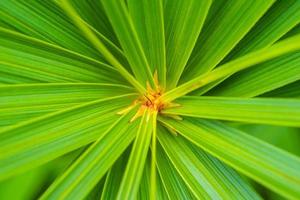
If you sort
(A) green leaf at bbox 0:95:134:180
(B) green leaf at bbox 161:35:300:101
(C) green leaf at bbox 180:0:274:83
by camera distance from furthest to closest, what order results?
(C) green leaf at bbox 180:0:274:83 < (A) green leaf at bbox 0:95:134:180 < (B) green leaf at bbox 161:35:300:101

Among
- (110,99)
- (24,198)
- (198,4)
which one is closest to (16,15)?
(110,99)

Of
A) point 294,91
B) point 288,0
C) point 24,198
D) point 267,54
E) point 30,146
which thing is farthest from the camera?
point 24,198

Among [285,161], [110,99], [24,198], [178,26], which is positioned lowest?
[24,198]

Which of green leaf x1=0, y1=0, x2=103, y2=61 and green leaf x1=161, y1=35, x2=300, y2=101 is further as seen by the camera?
green leaf x1=0, y1=0, x2=103, y2=61

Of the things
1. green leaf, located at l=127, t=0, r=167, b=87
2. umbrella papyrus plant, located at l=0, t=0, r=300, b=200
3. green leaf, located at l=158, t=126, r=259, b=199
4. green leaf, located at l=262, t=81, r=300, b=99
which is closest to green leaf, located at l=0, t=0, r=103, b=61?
umbrella papyrus plant, located at l=0, t=0, r=300, b=200

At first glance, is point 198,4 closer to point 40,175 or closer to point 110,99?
point 110,99

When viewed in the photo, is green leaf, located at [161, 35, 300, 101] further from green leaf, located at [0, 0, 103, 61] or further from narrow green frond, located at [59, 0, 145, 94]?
green leaf, located at [0, 0, 103, 61]

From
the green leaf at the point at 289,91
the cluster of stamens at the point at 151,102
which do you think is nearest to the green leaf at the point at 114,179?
the cluster of stamens at the point at 151,102
